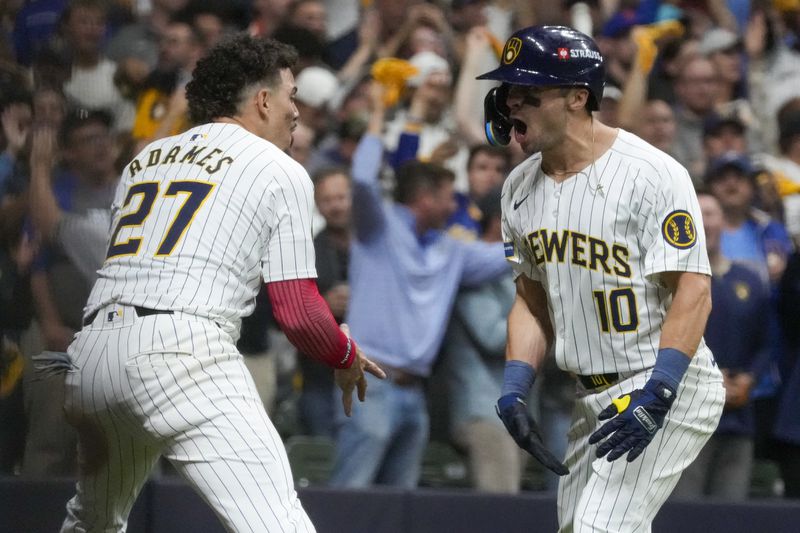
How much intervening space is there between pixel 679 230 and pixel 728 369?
2.50 m

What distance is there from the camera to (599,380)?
3506 mm

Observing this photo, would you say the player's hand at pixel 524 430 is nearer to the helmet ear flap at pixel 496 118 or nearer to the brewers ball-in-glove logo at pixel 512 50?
the helmet ear flap at pixel 496 118

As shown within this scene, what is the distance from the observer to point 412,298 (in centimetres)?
538

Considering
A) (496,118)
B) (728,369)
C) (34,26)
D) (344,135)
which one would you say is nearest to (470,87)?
(344,135)

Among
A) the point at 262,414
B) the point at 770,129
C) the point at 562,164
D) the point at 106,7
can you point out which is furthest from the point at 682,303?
the point at 770,129

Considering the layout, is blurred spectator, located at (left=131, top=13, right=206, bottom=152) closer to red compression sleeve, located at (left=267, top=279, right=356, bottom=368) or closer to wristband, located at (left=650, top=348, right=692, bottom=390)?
red compression sleeve, located at (left=267, top=279, right=356, bottom=368)

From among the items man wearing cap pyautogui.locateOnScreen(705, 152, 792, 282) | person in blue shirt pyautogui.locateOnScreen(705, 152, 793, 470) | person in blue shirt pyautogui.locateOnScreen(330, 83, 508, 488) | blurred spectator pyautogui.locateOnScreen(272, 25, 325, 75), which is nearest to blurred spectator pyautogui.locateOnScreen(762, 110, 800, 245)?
person in blue shirt pyautogui.locateOnScreen(705, 152, 793, 470)

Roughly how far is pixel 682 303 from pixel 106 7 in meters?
3.45

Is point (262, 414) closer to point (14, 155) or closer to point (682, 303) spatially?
point (682, 303)

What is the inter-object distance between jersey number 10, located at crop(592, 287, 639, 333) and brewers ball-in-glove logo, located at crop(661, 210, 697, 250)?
8.0 inches

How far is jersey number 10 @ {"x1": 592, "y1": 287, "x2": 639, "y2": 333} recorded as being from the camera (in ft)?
11.2

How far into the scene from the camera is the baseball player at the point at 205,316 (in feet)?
10.3

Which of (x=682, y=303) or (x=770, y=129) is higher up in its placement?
(x=770, y=129)

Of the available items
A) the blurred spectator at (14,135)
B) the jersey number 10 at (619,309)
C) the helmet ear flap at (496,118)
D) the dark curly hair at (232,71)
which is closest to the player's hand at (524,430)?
the jersey number 10 at (619,309)
